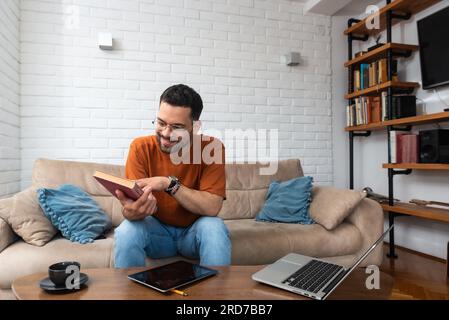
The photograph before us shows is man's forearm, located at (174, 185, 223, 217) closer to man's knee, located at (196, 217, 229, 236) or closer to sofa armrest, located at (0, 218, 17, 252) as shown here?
man's knee, located at (196, 217, 229, 236)

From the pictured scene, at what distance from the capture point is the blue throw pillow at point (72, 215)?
5.74 ft

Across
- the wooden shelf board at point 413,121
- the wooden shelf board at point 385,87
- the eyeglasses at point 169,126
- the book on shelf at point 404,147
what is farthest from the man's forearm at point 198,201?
the wooden shelf board at point 385,87

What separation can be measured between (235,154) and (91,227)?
1504 millimetres

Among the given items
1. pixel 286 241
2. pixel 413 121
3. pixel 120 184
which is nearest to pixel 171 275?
pixel 120 184

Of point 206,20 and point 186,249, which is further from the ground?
point 206,20

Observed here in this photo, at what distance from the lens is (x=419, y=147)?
2543 mm

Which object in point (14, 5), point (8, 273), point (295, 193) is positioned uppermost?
point (14, 5)

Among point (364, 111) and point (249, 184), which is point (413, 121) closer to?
point (364, 111)

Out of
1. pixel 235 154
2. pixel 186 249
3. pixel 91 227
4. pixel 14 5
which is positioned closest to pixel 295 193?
pixel 235 154

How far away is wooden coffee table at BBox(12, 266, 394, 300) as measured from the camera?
34.4 inches

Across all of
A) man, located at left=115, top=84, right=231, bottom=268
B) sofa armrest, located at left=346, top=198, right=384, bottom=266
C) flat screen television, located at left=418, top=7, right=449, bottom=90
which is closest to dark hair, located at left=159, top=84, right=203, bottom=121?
man, located at left=115, top=84, right=231, bottom=268

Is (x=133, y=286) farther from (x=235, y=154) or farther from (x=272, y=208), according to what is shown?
(x=235, y=154)

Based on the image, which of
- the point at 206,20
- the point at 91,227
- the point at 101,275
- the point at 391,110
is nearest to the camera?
the point at 101,275

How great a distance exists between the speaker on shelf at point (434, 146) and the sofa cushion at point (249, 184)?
92cm
